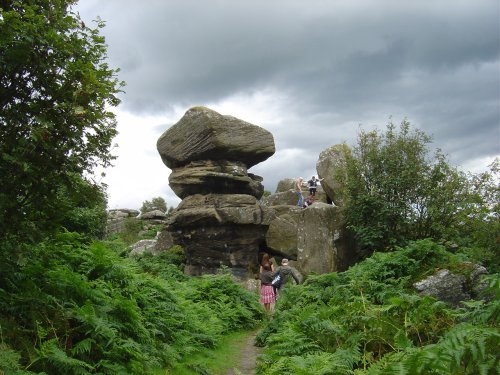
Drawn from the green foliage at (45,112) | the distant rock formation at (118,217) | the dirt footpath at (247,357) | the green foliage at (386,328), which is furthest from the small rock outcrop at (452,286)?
the distant rock formation at (118,217)

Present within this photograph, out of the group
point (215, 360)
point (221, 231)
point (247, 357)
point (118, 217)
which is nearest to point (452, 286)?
point (247, 357)

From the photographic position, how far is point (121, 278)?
32.4ft

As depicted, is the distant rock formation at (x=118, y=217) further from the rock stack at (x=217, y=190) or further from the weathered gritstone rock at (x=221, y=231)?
the weathered gritstone rock at (x=221, y=231)

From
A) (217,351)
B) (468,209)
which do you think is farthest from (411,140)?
(217,351)

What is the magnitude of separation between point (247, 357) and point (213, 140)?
51.9 feet

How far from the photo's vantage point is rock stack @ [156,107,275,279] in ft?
83.8

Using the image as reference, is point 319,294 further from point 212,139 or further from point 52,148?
point 212,139

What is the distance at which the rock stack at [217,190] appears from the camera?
25.5m

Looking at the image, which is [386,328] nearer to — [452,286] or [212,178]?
[452,286]

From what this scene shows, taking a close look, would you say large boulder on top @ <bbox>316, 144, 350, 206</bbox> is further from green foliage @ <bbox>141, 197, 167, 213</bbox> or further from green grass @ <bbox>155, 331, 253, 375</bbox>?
green foliage @ <bbox>141, 197, 167, 213</bbox>

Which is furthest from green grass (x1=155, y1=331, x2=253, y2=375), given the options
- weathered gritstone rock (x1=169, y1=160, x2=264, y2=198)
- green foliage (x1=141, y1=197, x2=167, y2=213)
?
green foliage (x1=141, y1=197, x2=167, y2=213)

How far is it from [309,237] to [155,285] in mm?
12340

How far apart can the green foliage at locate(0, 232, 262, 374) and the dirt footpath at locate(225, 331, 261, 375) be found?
786 mm

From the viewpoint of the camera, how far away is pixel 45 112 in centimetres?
705
